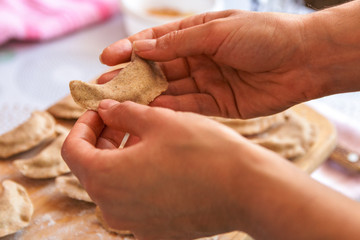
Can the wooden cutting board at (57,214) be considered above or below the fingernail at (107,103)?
below

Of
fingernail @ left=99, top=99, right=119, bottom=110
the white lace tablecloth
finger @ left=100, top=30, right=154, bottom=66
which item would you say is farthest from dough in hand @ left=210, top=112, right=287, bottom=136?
fingernail @ left=99, top=99, right=119, bottom=110

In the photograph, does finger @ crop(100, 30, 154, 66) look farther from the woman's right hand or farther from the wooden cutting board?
the wooden cutting board

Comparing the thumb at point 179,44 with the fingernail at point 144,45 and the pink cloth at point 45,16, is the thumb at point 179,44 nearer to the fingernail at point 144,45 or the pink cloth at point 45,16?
the fingernail at point 144,45

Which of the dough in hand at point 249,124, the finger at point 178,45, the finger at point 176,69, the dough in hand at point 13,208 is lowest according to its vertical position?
the dough in hand at point 249,124

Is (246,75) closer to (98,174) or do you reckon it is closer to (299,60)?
(299,60)

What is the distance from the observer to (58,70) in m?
1.91

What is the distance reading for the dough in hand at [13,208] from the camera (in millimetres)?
1040

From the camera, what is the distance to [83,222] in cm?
111

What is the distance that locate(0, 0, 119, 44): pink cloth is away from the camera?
6.47 feet

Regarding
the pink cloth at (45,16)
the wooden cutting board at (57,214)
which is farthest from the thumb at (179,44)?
the pink cloth at (45,16)

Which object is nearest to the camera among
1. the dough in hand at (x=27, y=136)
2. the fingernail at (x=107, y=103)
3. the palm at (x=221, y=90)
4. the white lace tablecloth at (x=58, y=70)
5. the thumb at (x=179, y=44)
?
the fingernail at (x=107, y=103)

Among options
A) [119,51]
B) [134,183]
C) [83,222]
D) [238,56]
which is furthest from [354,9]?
[83,222]

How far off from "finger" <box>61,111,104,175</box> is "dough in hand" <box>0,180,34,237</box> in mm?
323

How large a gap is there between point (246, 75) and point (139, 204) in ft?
1.96
